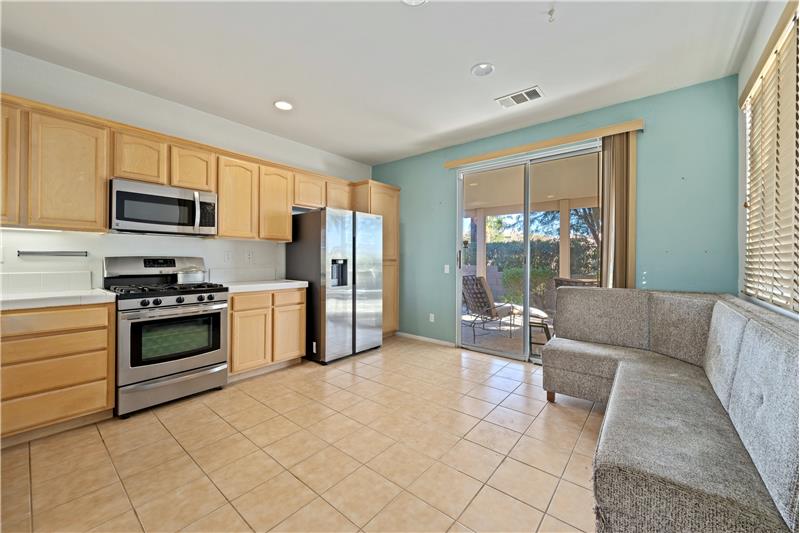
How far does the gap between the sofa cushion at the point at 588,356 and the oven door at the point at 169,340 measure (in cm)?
290

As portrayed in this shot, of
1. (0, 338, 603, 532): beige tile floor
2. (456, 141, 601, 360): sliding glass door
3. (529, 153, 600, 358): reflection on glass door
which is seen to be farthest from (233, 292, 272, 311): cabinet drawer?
(529, 153, 600, 358): reflection on glass door

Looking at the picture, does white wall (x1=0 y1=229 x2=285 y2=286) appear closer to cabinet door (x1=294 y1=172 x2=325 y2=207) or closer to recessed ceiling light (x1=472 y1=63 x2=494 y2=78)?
cabinet door (x1=294 y1=172 x2=325 y2=207)

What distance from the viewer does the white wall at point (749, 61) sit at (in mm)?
1838

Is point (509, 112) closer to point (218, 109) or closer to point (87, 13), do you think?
point (218, 109)

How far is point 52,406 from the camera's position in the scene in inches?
84.4

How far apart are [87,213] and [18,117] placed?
2.25 feet

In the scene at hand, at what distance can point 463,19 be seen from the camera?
2037mm

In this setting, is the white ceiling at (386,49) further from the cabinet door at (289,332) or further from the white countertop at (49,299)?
the cabinet door at (289,332)

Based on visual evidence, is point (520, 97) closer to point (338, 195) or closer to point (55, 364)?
point (338, 195)

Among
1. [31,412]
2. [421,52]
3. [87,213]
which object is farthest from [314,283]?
[421,52]

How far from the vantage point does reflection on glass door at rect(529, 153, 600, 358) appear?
3.41 m

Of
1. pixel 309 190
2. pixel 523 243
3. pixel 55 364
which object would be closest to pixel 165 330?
pixel 55 364

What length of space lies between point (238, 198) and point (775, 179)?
13.3 feet

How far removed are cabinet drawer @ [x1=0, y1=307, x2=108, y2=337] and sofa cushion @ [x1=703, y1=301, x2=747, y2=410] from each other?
381cm
